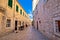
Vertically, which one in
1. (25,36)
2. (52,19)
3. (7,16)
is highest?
(7,16)

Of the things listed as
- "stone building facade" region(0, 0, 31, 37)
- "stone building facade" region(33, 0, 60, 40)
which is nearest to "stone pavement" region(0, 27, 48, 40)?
"stone building facade" region(33, 0, 60, 40)

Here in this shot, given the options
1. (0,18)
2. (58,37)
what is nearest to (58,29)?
(58,37)

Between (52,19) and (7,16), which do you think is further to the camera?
(7,16)

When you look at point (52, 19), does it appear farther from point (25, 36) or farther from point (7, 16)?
point (7, 16)

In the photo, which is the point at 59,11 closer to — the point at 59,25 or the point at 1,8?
the point at 59,25

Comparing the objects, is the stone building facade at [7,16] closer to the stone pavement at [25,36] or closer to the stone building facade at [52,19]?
the stone pavement at [25,36]

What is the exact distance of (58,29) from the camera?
599 centimetres

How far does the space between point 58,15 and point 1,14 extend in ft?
20.8

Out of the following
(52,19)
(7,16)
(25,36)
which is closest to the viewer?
(52,19)

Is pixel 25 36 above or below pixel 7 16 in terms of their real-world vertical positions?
below

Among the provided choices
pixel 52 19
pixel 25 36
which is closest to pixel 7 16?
pixel 25 36

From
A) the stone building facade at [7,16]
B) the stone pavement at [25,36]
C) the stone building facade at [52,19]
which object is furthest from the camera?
the stone building facade at [7,16]

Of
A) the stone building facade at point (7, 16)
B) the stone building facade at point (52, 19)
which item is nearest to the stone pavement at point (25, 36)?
the stone building facade at point (52, 19)

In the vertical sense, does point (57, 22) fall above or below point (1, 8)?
below
